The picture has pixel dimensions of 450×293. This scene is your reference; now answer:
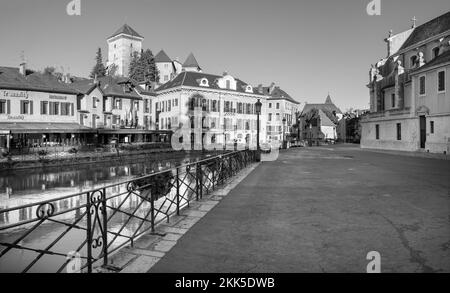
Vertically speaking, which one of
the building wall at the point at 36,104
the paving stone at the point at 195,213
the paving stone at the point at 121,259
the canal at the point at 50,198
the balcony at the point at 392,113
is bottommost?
the canal at the point at 50,198

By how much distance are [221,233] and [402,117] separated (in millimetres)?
35937

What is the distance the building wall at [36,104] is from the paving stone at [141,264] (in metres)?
41.4

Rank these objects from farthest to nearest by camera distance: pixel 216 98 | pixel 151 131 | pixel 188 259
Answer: pixel 216 98 → pixel 151 131 → pixel 188 259

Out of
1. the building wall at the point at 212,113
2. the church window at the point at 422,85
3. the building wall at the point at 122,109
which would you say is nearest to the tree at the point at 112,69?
the building wall at the point at 212,113

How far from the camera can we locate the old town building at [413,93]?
30688 millimetres

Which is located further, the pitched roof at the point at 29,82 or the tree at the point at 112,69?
the tree at the point at 112,69

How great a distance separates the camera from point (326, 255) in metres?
5.31

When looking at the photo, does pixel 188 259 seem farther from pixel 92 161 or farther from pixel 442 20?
pixel 442 20

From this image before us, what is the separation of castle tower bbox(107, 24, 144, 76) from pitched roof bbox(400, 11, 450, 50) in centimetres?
7977

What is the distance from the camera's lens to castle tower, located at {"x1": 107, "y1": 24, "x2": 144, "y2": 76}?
342 feet

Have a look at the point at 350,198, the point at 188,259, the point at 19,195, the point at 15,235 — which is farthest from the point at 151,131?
the point at 188,259

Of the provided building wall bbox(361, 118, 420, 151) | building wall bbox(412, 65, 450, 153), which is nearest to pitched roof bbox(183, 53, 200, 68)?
building wall bbox(361, 118, 420, 151)

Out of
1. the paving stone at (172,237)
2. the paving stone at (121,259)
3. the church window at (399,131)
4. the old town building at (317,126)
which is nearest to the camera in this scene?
the paving stone at (121,259)

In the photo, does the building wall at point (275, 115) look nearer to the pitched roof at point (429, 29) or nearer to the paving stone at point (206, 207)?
the pitched roof at point (429, 29)
